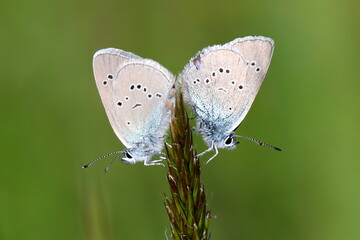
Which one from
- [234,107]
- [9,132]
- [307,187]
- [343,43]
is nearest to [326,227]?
[307,187]

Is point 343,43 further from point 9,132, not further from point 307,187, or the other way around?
point 9,132

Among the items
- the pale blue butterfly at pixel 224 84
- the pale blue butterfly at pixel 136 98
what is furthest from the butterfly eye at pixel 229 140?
the pale blue butterfly at pixel 136 98

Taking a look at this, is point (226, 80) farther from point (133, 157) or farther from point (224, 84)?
point (133, 157)

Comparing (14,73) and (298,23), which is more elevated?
(298,23)

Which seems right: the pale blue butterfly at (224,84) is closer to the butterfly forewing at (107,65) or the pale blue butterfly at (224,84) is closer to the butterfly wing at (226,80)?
the butterfly wing at (226,80)

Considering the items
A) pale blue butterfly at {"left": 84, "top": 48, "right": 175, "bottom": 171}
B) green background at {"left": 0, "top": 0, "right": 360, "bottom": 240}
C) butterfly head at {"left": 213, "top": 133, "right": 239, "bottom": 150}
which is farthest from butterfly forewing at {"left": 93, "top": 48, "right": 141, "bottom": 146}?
butterfly head at {"left": 213, "top": 133, "right": 239, "bottom": 150}

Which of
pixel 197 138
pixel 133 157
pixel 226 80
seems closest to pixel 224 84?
pixel 226 80
